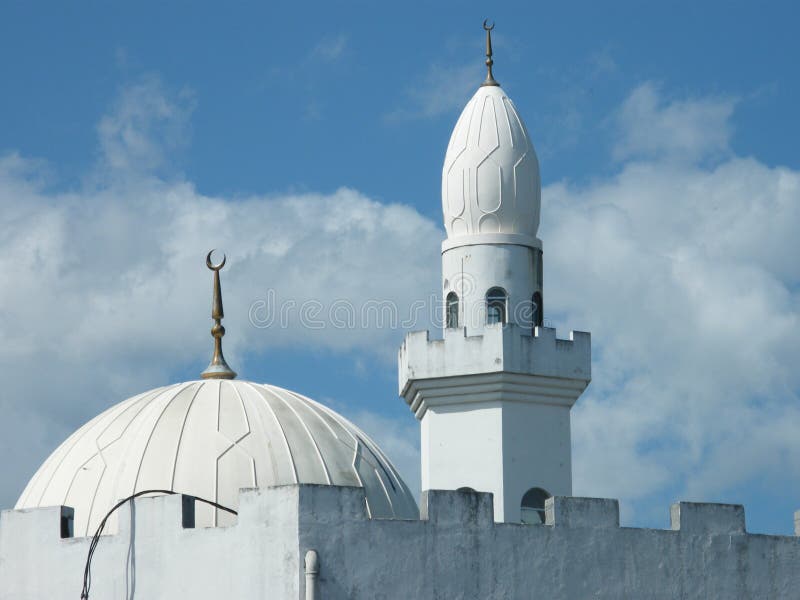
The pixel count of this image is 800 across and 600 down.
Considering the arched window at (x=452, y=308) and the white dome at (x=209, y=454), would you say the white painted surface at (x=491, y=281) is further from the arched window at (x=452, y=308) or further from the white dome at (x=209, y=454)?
the white dome at (x=209, y=454)

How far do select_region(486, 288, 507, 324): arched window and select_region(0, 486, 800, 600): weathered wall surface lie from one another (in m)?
6.37

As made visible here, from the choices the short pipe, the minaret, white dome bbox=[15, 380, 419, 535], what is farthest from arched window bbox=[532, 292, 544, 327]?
the short pipe

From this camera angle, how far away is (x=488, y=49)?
35250mm

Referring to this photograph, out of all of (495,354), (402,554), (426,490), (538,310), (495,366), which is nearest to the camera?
(402,554)

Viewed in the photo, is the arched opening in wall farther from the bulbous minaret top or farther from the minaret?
the bulbous minaret top

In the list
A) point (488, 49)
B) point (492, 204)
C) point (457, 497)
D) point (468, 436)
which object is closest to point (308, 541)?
point (457, 497)

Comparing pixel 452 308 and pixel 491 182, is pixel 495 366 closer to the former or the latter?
pixel 452 308

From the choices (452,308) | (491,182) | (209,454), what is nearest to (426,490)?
(209,454)

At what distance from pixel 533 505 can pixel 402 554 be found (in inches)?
287

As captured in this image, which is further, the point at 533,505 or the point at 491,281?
the point at 491,281

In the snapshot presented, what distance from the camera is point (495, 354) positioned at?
32219 millimetres

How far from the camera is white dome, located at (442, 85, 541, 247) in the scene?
109 feet

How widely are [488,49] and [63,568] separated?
13.8m

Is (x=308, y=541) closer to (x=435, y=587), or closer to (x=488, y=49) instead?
(x=435, y=587)
